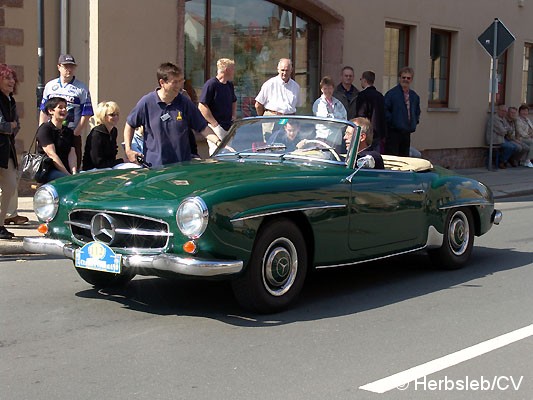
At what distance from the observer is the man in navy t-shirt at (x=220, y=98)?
32.6 feet

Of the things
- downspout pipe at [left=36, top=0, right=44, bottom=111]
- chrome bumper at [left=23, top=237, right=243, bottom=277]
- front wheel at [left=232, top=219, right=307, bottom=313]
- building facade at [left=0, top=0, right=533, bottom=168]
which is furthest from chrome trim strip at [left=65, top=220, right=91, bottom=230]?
building facade at [left=0, top=0, right=533, bottom=168]

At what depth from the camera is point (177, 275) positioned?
221 inches

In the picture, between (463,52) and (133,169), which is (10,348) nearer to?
(133,169)

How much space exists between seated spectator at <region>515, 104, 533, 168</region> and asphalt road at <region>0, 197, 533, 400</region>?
13321mm

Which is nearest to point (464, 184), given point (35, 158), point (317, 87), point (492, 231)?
point (492, 231)

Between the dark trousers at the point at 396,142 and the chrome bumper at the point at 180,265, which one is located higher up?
the dark trousers at the point at 396,142

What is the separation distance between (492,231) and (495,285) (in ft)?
11.4

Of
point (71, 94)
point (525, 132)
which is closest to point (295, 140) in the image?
point (71, 94)

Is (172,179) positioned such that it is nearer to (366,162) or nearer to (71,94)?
(366,162)

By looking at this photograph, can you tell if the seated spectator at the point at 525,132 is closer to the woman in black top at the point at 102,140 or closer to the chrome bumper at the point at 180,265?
the woman in black top at the point at 102,140

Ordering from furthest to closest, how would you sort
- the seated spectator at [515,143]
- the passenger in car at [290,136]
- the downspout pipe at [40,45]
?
1. the seated spectator at [515,143]
2. the downspout pipe at [40,45]
3. the passenger in car at [290,136]

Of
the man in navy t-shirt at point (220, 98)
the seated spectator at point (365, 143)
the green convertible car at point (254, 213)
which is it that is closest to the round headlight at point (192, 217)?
the green convertible car at point (254, 213)

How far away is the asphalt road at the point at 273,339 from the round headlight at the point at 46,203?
26.4 inches

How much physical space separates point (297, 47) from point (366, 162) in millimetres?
9560
